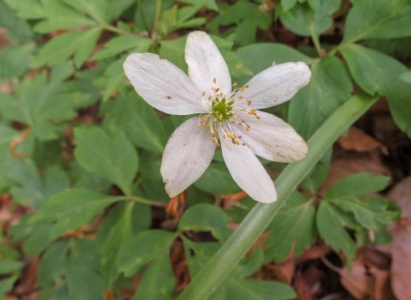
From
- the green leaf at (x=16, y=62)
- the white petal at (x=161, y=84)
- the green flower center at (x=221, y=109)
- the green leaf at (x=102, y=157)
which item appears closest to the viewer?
the white petal at (x=161, y=84)

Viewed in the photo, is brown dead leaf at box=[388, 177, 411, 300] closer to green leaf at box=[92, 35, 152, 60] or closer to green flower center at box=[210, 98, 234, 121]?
green flower center at box=[210, 98, 234, 121]

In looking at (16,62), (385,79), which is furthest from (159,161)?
(16,62)

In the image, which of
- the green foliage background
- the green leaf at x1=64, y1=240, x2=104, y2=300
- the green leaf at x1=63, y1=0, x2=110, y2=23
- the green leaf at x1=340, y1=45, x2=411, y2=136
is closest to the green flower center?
the green foliage background

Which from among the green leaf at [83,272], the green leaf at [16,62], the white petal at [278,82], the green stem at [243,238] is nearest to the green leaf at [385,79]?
the green stem at [243,238]

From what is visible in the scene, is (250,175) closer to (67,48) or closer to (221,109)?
(221,109)

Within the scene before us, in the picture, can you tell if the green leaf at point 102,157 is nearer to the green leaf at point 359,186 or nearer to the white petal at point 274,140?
the white petal at point 274,140
